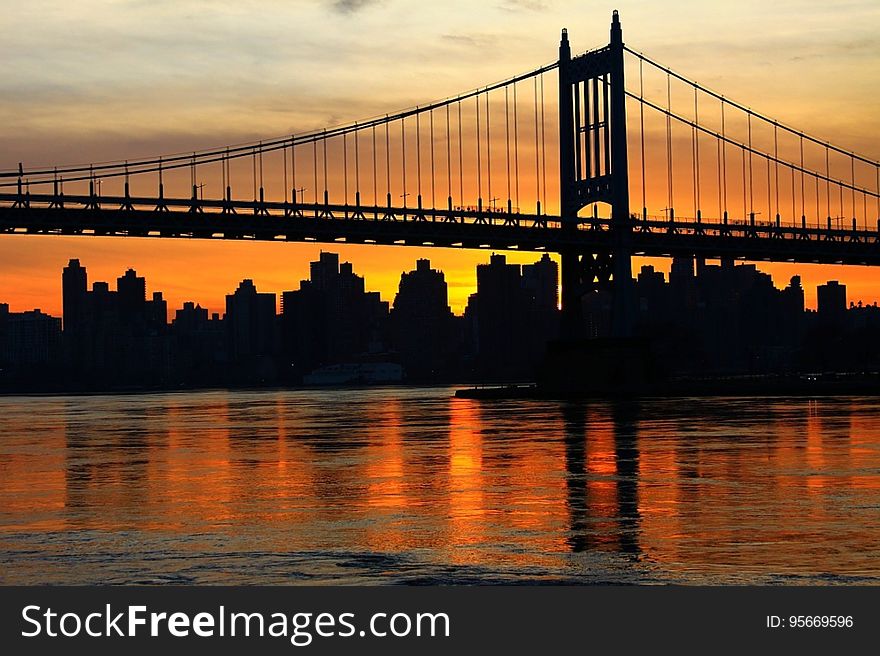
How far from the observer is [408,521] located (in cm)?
2186

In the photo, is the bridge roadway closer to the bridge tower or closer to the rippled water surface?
the bridge tower

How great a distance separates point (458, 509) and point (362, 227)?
2829 inches

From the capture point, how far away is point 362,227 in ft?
310

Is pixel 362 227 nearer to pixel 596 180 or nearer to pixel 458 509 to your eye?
pixel 596 180

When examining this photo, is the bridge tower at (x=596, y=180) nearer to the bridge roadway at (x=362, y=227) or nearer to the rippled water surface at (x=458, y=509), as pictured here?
the bridge roadway at (x=362, y=227)

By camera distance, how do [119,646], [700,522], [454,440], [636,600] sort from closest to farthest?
1. [119,646]
2. [636,600]
3. [700,522]
4. [454,440]

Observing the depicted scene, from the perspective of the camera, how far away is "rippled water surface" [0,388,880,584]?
17.0 metres

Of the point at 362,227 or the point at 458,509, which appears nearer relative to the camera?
the point at 458,509

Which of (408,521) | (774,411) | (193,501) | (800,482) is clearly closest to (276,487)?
(193,501)

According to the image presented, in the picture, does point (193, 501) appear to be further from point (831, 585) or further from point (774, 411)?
point (774, 411)

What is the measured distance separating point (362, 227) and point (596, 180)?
15.6m

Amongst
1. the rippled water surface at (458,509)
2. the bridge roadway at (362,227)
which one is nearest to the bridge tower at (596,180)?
the bridge roadway at (362,227)

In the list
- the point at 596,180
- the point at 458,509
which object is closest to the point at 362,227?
the point at 596,180

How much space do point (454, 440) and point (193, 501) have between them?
66.4 feet
